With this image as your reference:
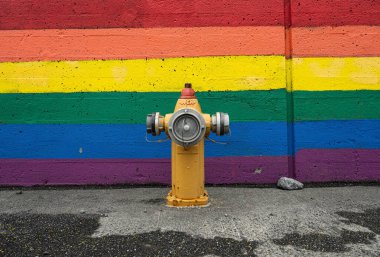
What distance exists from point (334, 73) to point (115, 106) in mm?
2586

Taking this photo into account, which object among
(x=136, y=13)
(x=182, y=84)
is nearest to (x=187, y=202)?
(x=182, y=84)

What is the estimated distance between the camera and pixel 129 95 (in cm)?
416

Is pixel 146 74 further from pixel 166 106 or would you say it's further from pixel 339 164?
pixel 339 164

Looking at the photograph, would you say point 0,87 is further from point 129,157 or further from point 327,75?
point 327,75

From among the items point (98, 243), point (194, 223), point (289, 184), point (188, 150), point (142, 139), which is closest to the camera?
point (98, 243)

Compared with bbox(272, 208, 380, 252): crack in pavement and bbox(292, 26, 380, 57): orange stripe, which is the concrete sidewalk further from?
bbox(292, 26, 380, 57): orange stripe

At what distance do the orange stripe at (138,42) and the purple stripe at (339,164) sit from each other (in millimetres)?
1284

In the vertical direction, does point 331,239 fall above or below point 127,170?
below

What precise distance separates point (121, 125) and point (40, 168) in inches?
42.4

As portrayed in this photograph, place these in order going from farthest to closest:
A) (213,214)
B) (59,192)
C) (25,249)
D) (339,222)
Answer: (59,192)
(213,214)
(339,222)
(25,249)

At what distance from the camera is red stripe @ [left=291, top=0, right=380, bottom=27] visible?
417 cm

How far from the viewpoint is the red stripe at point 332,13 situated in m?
4.17

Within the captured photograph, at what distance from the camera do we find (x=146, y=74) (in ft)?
13.6

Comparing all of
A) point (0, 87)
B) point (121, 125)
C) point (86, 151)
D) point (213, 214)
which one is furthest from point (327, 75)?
point (0, 87)
